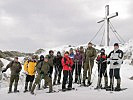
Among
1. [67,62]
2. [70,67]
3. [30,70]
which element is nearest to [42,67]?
[30,70]

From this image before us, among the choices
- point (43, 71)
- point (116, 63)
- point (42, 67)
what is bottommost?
point (43, 71)

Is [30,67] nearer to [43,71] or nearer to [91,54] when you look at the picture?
[43,71]

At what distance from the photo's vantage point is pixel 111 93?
10.7 metres

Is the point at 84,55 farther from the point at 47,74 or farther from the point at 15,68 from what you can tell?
the point at 15,68

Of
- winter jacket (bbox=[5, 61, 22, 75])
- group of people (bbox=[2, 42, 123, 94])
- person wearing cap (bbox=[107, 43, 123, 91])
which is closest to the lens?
person wearing cap (bbox=[107, 43, 123, 91])

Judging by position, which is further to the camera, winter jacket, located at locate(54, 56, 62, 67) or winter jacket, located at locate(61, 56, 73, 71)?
winter jacket, located at locate(54, 56, 62, 67)

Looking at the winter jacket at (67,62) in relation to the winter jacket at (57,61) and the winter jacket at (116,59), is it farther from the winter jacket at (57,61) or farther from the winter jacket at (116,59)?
the winter jacket at (116,59)

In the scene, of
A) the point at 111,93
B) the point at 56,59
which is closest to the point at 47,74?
the point at 56,59

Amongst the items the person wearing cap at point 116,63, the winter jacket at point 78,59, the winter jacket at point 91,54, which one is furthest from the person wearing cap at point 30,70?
the person wearing cap at point 116,63

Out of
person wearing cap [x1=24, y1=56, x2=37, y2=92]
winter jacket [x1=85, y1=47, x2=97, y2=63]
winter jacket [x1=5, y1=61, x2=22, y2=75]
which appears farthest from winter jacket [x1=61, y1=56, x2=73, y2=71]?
winter jacket [x1=5, y1=61, x2=22, y2=75]

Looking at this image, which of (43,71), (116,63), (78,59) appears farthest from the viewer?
(78,59)

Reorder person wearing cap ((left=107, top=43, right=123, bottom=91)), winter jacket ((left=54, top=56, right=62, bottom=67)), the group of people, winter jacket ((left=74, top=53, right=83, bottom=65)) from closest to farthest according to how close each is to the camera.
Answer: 1. person wearing cap ((left=107, top=43, right=123, bottom=91))
2. the group of people
3. winter jacket ((left=74, top=53, right=83, bottom=65))
4. winter jacket ((left=54, top=56, right=62, bottom=67))

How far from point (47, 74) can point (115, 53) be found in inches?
135

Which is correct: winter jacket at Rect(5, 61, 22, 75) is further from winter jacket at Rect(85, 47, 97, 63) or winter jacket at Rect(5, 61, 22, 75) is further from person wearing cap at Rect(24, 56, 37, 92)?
winter jacket at Rect(85, 47, 97, 63)
